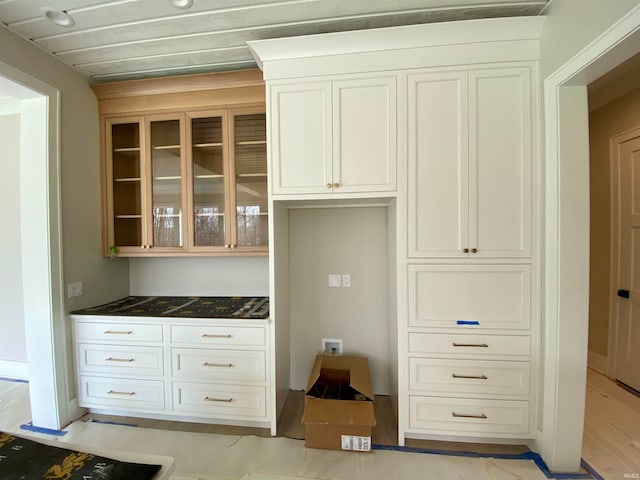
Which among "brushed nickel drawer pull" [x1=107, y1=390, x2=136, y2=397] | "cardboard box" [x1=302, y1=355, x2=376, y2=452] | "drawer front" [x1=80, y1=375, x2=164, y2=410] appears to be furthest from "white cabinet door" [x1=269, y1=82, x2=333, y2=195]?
"brushed nickel drawer pull" [x1=107, y1=390, x2=136, y2=397]

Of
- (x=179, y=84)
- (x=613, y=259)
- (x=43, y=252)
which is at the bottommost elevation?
(x=613, y=259)

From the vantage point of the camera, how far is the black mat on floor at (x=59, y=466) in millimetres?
800

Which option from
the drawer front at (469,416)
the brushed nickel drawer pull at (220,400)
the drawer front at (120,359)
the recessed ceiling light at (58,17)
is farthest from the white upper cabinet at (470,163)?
the recessed ceiling light at (58,17)

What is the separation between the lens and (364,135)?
165 cm

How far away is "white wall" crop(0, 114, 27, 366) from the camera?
95.1 inches

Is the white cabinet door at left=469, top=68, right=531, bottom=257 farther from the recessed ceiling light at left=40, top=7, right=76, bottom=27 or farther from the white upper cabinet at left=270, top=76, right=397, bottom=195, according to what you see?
the recessed ceiling light at left=40, top=7, right=76, bottom=27

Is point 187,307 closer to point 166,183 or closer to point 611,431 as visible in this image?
point 166,183

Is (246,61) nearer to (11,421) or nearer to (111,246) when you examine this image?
(111,246)

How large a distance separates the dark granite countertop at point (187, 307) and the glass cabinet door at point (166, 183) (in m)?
0.52

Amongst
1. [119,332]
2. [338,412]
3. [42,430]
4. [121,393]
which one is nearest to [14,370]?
[42,430]

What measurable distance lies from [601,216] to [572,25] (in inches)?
80.8

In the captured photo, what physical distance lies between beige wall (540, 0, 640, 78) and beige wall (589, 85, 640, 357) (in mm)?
1631

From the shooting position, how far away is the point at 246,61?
201 cm

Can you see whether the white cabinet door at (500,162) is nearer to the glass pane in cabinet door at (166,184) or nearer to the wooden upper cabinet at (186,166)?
the wooden upper cabinet at (186,166)
